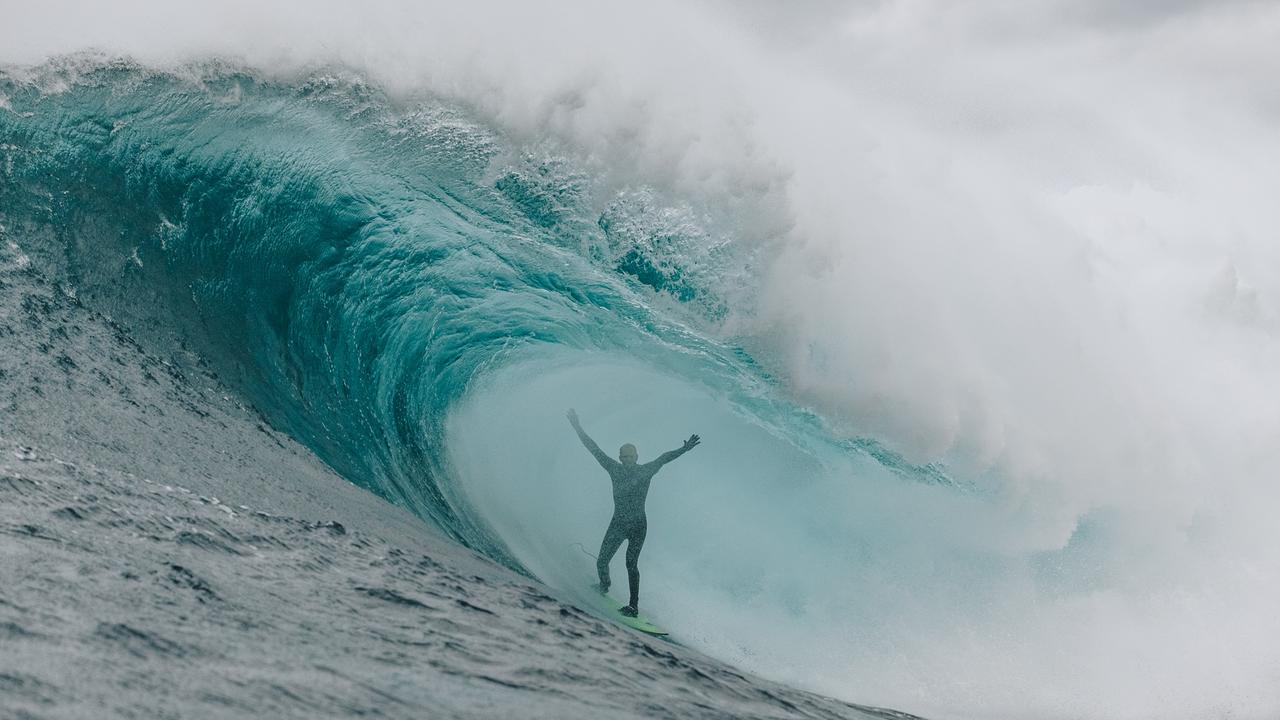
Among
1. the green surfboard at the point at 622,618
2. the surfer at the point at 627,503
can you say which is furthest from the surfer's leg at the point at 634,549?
the green surfboard at the point at 622,618

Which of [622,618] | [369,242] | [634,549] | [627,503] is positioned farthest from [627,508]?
[369,242]

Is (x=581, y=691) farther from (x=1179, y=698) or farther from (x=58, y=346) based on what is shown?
(x=1179, y=698)

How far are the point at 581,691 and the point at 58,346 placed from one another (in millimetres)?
4643

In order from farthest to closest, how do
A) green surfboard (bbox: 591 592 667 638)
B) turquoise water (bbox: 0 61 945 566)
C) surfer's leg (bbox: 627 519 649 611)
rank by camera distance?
turquoise water (bbox: 0 61 945 566)
surfer's leg (bbox: 627 519 649 611)
green surfboard (bbox: 591 592 667 638)

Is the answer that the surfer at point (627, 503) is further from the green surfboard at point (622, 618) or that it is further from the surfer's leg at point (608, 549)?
the green surfboard at point (622, 618)

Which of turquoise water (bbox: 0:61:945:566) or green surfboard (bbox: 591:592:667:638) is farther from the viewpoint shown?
turquoise water (bbox: 0:61:945:566)

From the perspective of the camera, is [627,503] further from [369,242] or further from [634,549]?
[369,242]

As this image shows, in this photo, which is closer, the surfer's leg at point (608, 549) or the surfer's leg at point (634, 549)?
the surfer's leg at point (634, 549)

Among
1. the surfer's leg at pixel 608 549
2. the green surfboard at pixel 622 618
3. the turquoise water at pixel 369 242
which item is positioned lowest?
the green surfboard at pixel 622 618

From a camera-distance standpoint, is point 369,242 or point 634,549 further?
point 369,242

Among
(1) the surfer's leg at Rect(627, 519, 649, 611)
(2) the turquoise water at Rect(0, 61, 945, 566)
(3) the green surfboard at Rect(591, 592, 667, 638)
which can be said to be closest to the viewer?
(3) the green surfboard at Rect(591, 592, 667, 638)

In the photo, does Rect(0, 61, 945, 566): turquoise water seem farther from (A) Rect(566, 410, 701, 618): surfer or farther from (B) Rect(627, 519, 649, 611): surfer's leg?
(B) Rect(627, 519, 649, 611): surfer's leg

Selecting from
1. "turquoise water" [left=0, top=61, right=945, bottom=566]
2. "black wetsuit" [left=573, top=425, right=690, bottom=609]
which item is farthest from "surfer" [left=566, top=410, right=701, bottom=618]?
"turquoise water" [left=0, top=61, right=945, bottom=566]

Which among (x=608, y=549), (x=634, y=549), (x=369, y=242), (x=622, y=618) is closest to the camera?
(x=622, y=618)
